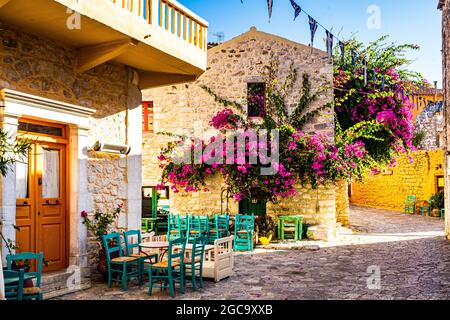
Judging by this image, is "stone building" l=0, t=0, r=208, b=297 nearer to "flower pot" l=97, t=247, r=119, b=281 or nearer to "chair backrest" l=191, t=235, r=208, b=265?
"flower pot" l=97, t=247, r=119, b=281

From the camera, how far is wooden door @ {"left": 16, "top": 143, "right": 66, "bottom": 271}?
21.3 feet

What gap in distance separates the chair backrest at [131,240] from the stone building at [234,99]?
5746 mm

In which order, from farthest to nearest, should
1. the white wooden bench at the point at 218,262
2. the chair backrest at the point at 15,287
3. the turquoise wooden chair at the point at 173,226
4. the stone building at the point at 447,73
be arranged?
the stone building at the point at 447,73 → the turquoise wooden chair at the point at 173,226 → the white wooden bench at the point at 218,262 → the chair backrest at the point at 15,287

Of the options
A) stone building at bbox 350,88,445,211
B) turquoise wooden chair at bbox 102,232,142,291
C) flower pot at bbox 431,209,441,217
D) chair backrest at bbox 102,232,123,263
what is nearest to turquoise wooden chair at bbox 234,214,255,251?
turquoise wooden chair at bbox 102,232,142,291

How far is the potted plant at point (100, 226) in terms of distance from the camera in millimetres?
7145

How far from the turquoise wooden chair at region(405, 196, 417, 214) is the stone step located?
18061 mm

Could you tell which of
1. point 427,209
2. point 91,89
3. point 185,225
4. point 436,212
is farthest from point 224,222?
point 427,209

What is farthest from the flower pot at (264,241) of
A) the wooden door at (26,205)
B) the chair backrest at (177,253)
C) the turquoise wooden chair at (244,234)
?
the wooden door at (26,205)

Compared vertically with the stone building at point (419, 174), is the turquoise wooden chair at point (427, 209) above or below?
below

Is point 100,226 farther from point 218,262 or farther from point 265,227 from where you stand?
point 265,227

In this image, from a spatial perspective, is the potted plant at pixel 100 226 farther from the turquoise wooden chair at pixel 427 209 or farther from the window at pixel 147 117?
the turquoise wooden chair at pixel 427 209
